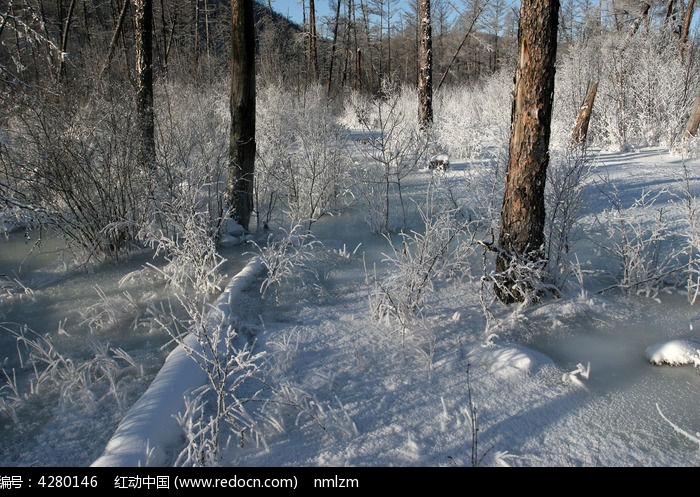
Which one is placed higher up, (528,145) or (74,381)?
(528,145)

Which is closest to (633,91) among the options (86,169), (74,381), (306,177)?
(306,177)

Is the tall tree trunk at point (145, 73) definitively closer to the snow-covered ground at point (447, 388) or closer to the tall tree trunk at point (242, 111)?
the tall tree trunk at point (242, 111)

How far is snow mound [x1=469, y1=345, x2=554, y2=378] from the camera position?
7.67ft

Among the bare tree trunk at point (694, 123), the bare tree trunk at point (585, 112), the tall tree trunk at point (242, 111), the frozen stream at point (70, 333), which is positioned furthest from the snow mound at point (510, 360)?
the bare tree trunk at point (694, 123)

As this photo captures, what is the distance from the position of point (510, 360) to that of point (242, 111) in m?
3.87

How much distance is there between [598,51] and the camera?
10961mm

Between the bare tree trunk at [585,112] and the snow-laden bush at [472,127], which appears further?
the snow-laden bush at [472,127]

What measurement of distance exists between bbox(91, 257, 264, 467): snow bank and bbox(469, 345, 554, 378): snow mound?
1.53 metres

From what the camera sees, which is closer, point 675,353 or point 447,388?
point 447,388

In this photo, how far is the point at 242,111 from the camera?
4859 mm

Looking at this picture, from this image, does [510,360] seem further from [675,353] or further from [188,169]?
[188,169]

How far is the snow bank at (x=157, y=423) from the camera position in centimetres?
166
